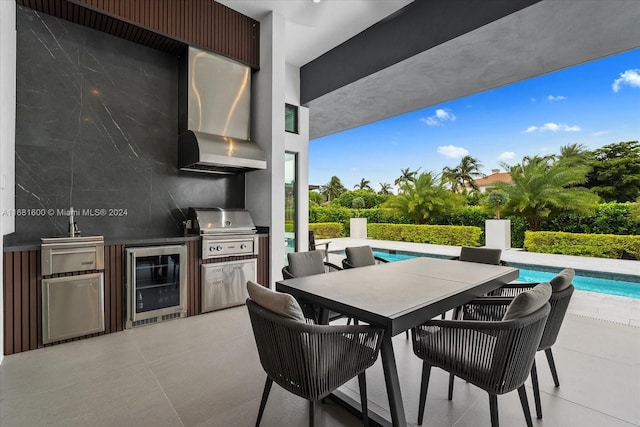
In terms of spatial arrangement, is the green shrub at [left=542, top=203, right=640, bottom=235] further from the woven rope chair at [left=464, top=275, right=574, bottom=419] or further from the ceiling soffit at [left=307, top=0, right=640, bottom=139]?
the woven rope chair at [left=464, top=275, right=574, bottom=419]

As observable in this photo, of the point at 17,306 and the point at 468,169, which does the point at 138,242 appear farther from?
the point at 468,169

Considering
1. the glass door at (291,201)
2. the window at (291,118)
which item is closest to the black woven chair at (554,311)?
the glass door at (291,201)

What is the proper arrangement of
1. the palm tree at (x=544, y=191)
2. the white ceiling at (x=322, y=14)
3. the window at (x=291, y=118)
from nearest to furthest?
1. the white ceiling at (x=322, y=14)
2. the window at (x=291, y=118)
3. the palm tree at (x=544, y=191)

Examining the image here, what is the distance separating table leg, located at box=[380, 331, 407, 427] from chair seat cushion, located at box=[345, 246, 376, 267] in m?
1.62

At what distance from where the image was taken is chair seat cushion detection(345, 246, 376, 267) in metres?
3.16

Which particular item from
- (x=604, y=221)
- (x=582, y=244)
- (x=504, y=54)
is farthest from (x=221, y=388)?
(x=604, y=221)

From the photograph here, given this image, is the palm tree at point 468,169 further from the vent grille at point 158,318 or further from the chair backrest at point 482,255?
the vent grille at point 158,318

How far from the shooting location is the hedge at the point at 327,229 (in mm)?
14511

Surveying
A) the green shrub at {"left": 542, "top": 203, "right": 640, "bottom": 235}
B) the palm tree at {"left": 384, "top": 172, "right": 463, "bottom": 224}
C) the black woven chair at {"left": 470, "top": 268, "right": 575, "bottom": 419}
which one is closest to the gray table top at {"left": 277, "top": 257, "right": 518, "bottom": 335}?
the black woven chair at {"left": 470, "top": 268, "right": 575, "bottom": 419}

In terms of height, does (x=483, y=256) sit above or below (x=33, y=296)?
above

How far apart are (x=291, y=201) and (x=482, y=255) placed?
Answer: 3.48 meters

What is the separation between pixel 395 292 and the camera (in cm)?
189

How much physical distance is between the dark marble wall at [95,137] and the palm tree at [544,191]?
9.96 meters

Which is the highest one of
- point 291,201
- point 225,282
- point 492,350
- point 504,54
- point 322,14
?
point 322,14
